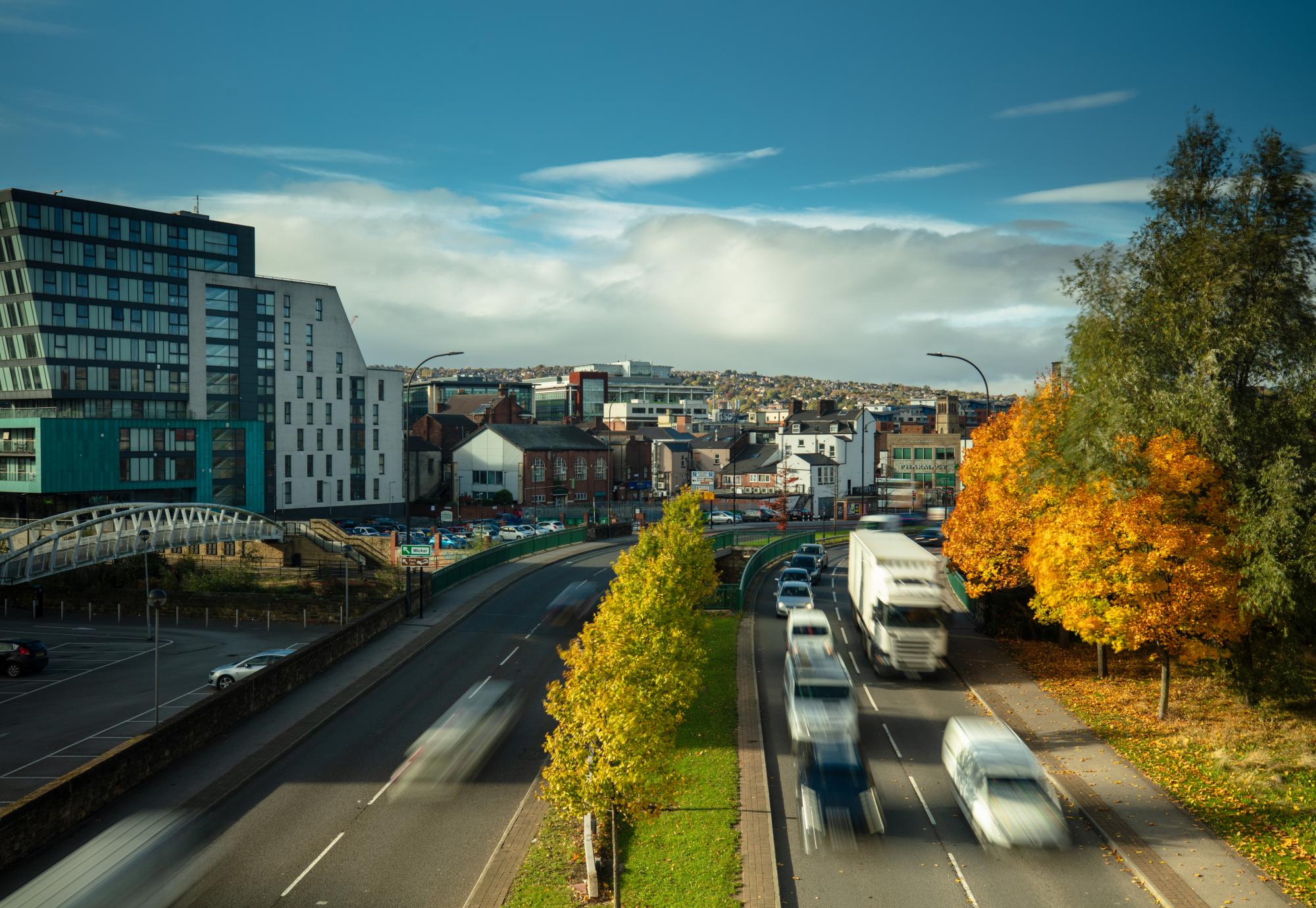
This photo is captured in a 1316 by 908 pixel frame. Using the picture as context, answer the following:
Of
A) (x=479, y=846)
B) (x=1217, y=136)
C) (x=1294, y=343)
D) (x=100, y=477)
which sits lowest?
(x=479, y=846)

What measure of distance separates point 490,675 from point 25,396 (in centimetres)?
6395

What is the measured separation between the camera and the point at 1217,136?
2708 centimetres

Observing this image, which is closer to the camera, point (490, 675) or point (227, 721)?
point (227, 721)

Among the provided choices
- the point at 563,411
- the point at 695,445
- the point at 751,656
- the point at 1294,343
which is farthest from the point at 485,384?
the point at 1294,343

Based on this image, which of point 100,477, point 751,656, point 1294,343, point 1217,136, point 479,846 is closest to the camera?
point 479,846

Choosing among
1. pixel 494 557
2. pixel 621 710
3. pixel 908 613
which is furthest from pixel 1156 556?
pixel 494 557

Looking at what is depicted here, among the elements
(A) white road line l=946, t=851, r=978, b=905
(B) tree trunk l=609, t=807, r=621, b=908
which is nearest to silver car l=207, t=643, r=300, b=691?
(B) tree trunk l=609, t=807, r=621, b=908

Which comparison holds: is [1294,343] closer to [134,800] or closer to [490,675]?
[490,675]

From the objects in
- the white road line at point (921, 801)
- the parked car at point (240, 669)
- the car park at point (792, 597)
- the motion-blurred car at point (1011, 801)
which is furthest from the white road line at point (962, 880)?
the car park at point (792, 597)

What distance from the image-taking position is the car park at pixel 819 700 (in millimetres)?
20969

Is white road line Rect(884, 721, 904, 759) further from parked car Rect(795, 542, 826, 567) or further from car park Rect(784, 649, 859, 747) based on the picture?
parked car Rect(795, 542, 826, 567)

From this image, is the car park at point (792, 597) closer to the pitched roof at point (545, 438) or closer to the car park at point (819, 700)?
the car park at point (819, 700)

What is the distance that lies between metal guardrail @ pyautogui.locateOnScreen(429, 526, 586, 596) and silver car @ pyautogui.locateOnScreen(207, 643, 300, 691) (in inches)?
458

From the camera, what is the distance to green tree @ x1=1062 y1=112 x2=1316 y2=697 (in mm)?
24062
